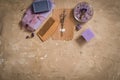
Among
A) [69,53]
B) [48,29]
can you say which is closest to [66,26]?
[48,29]

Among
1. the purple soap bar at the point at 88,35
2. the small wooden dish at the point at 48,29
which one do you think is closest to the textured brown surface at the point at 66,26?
the small wooden dish at the point at 48,29

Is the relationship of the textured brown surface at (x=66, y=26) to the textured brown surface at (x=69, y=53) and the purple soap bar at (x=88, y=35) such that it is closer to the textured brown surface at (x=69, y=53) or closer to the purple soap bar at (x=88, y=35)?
the textured brown surface at (x=69, y=53)

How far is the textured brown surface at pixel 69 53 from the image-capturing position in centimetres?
292

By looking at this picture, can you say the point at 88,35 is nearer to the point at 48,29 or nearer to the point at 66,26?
the point at 66,26

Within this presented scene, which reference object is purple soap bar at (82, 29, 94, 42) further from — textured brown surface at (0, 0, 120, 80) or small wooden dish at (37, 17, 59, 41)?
small wooden dish at (37, 17, 59, 41)

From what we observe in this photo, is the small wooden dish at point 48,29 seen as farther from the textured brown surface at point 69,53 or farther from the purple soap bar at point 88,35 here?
the purple soap bar at point 88,35

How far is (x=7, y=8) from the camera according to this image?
10.3 feet

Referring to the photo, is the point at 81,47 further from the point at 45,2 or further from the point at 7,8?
the point at 7,8

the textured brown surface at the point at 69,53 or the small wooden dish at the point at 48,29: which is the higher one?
the small wooden dish at the point at 48,29

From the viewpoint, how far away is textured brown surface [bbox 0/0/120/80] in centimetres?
292

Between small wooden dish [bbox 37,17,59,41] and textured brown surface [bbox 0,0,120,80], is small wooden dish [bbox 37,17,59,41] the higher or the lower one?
the higher one

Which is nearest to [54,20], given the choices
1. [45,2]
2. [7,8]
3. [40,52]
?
[45,2]

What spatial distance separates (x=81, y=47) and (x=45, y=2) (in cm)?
72

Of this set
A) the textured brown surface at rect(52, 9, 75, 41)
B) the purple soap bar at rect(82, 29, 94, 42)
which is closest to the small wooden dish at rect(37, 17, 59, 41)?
the textured brown surface at rect(52, 9, 75, 41)
